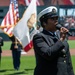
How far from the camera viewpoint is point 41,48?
5102 mm

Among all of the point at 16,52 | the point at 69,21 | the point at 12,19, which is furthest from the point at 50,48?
the point at 69,21

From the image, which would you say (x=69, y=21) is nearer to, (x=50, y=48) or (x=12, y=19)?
(x=12, y=19)

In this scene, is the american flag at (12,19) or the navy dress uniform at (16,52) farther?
the american flag at (12,19)

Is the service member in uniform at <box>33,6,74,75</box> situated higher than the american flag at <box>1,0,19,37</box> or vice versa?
the american flag at <box>1,0,19,37</box>

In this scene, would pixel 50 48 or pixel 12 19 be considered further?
→ pixel 12 19

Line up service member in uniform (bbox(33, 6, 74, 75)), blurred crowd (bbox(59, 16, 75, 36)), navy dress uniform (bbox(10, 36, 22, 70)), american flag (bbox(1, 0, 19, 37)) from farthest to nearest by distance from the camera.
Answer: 1. blurred crowd (bbox(59, 16, 75, 36))
2. american flag (bbox(1, 0, 19, 37))
3. navy dress uniform (bbox(10, 36, 22, 70))
4. service member in uniform (bbox(33, 6, 74, 75))

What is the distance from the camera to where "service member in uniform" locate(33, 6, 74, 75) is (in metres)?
5.02

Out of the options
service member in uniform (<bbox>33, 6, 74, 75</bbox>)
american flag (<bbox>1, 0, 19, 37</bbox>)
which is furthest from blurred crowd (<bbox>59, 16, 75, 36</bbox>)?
service member in uniform (<bbox>33, 6, 74, 75</bbox>)

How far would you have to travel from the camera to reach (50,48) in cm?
500

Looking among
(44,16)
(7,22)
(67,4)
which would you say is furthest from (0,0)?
(44,16)

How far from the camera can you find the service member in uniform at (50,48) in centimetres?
502

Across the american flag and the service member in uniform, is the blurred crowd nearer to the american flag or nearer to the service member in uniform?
the american flag

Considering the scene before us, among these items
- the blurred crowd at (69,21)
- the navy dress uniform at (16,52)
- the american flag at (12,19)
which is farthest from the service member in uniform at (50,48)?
the blurred crowd at (69,21)

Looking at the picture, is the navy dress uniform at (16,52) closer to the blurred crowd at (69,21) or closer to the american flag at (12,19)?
the american flag at (12,19)
